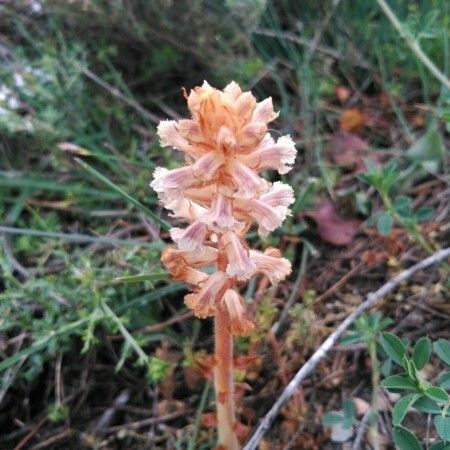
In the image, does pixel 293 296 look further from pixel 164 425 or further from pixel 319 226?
pixel 164 425

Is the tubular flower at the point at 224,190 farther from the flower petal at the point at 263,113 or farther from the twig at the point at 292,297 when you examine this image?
the twig at the point at 292,297

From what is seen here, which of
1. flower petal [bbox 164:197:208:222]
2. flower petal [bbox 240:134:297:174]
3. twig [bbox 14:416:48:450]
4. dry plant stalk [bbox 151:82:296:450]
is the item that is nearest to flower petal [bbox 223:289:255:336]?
dry plant stalk [bbox 151:82:296:450]

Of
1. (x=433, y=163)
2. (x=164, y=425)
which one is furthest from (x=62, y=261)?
(x=433, y=163)

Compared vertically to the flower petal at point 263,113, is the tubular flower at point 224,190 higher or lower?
lower

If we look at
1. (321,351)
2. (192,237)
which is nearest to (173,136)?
(192,237)

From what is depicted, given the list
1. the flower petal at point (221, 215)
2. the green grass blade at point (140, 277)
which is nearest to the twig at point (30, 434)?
the green grass blade at point (140, 277)

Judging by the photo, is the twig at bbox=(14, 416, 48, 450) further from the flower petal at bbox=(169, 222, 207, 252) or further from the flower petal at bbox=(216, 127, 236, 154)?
the flower petal at bbox=(216, 127, 236, 154)
